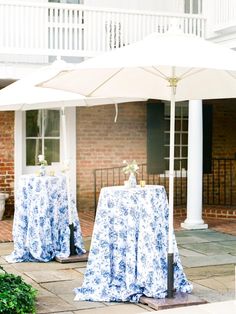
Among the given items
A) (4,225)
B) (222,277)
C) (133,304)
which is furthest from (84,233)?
(133,304)

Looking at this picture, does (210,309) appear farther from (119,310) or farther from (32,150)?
(32,150)

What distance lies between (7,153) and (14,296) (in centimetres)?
795

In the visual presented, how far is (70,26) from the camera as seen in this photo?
37.3ft

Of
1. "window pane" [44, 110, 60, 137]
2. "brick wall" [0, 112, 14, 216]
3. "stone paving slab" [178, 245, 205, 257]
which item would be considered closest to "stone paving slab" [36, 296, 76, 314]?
"stone paving slab" [178, 245, 205, 257]

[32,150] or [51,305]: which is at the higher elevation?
[32,150]

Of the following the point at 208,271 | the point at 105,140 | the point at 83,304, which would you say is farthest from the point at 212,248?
the point at 105,140

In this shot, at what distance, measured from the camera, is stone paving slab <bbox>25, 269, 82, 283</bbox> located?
733 cm

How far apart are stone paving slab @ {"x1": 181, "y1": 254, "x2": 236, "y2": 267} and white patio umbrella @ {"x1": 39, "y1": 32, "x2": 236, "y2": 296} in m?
2.19

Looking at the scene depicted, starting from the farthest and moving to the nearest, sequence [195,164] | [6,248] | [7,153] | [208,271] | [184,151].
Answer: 1. [184,151]
2. [7,153]
3. [195,164]
4. [6,248]
5. [208,271]

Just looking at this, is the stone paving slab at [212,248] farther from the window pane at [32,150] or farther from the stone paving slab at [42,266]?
the window pane at [32,150]

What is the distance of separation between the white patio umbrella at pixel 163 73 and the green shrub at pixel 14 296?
144 cm

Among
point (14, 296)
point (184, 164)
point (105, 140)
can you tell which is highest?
point (105, 140)

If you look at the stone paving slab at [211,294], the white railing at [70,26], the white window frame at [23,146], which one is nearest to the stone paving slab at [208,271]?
the stone paving slab at [211,294]

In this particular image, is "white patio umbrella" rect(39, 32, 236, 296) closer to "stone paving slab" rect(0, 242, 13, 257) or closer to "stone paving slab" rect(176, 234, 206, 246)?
"stone paving slab" rect(0, 242, 13, 257)
